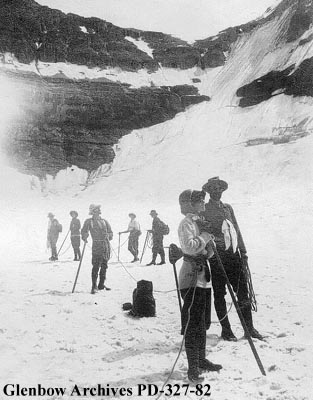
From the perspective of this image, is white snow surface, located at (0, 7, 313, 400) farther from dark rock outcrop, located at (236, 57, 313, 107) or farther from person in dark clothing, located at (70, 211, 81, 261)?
dark rock outcrop, located at (236, 57, 313, 107)

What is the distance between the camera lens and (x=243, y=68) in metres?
51.1

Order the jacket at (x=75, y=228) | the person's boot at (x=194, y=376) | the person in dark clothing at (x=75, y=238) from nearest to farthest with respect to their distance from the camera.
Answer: the person's boot at (x=194, y=376), the person in dark clothing at (x=75, y=238), the jacket at (x=75, y=228)

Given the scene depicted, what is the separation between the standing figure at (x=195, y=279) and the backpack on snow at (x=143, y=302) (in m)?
1.78

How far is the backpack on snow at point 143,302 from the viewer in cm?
520

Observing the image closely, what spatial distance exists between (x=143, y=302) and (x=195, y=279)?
6.91 feet

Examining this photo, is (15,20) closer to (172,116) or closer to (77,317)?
(172,116)

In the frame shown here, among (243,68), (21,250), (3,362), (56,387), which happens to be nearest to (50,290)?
(3,362)

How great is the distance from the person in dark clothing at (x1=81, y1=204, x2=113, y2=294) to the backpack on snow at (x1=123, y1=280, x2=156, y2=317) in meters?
1.65

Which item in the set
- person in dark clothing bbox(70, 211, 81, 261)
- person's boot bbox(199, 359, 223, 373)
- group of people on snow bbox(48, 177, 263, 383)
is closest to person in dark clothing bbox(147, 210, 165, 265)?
person in dark clothing bbox(70, 211, 81, 261)

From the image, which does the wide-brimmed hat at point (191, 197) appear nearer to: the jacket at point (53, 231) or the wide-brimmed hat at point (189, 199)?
the wide-brimmed hat at point (189, 199)

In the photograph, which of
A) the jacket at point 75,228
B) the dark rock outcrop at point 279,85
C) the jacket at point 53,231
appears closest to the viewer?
the jacket at point 75,228

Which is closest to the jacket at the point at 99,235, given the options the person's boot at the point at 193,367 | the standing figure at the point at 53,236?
the person's boot at the point at 193,367

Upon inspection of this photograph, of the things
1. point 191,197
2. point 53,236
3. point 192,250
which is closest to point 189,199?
point 191,197

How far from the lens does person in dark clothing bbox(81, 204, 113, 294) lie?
269 inches
